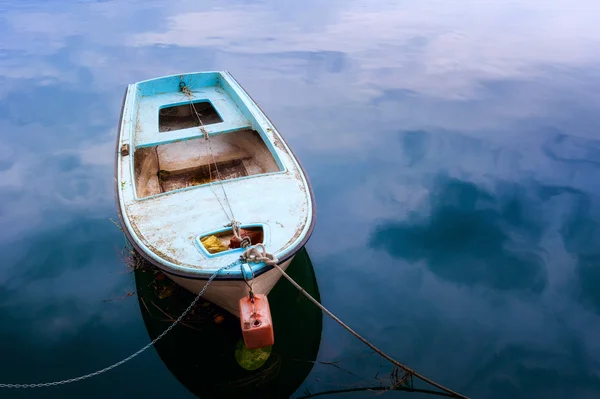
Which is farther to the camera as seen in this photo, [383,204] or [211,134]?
[383,204]

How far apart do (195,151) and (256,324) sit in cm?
654

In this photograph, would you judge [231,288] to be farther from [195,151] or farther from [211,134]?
[195,151]

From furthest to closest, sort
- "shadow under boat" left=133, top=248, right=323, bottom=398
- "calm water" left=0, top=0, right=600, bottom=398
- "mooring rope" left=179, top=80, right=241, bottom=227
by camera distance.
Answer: "mooring rope" left=179, top=80, right=241, bottom=227, "calm water" left=0, top=0, right=600, bottom=398, "shadow under boat" left=133, top=248, right=323, bottom=398

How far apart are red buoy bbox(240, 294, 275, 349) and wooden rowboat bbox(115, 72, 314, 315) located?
32 cm

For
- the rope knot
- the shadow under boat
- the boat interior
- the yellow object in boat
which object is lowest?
the shadow under boat

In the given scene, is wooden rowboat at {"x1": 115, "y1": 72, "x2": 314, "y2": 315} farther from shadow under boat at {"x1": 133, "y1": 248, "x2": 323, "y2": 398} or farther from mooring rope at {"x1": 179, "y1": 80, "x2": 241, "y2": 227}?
shadow under boat at {"x1": 133, "y1": 248, "x2": 323, "y2": 398}

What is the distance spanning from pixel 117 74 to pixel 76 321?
1352 cm

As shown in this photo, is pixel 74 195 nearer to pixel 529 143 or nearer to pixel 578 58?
pixel 529 143

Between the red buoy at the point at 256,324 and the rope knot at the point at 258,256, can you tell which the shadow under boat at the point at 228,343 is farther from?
the rope knot at the point at 258,256

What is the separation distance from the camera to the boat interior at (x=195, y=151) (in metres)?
8.97

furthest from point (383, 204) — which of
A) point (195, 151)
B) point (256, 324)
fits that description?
point (256, 324)

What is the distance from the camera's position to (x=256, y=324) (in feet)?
15.6

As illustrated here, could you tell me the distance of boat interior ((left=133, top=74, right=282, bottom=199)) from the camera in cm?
897

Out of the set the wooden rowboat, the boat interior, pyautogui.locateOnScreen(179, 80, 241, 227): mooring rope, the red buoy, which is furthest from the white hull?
the boat interior
